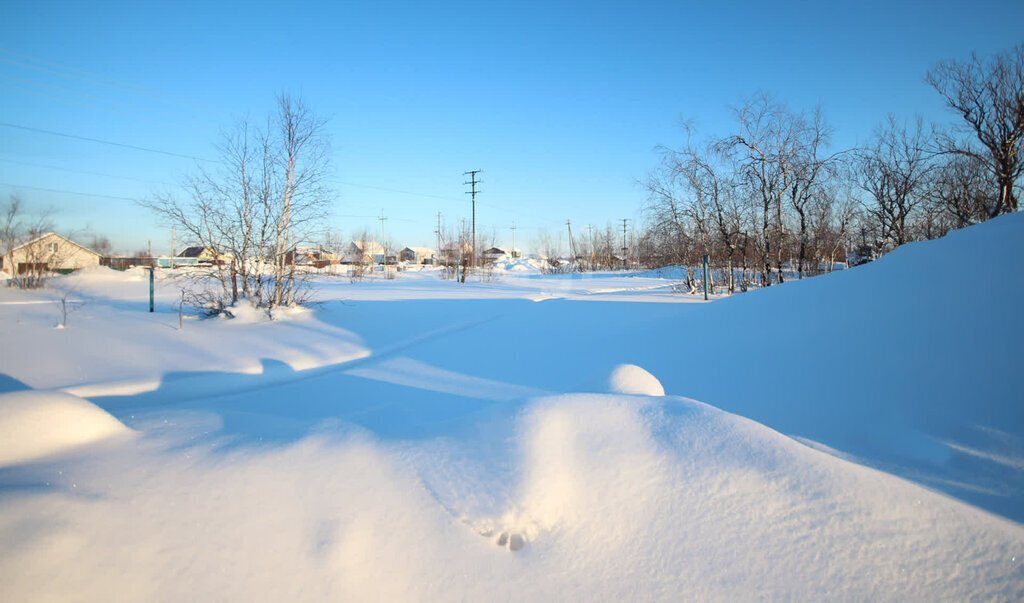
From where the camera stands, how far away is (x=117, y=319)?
9.47m

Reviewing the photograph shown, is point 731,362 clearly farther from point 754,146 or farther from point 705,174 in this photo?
point 705,174

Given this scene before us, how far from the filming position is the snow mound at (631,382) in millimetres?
3438

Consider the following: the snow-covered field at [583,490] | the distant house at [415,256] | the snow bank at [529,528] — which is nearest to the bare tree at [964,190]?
the snow-covered field at [583,490]

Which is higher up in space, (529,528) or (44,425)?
(44,425)

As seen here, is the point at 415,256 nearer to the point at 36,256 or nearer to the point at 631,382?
the point at 36,256

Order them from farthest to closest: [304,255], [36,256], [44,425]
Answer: [36,256], [304,255], [44,425]

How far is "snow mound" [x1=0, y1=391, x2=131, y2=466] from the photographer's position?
2.52 m

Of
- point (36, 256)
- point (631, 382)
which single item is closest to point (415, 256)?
point (36, 256)

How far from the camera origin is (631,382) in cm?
353

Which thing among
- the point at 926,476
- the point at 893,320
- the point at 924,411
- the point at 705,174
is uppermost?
the point at 705,174

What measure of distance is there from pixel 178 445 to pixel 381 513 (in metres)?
1.73

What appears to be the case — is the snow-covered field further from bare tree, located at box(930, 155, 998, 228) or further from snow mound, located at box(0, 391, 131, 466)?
bare tree, located at box(930, 155, 998, 228)

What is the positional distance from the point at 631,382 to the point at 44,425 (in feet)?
12.6

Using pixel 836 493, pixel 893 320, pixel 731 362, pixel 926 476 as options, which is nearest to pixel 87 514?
pixel 836 493
